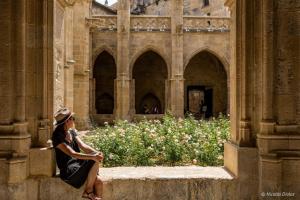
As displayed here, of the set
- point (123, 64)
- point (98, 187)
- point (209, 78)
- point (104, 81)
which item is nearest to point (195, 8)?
point (209, 78)

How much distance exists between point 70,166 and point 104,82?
19.6 meters

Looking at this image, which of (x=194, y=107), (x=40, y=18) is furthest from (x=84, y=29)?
(x=194, y=107)

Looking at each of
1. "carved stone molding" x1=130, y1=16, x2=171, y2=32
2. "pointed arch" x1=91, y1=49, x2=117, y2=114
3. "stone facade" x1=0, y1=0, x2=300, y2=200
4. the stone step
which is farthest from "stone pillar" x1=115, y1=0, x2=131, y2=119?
the stone step

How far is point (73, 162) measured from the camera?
3420mm

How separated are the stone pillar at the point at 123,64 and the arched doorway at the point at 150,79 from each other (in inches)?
168

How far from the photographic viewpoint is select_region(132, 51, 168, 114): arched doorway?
23.0 m

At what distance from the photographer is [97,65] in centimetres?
2262

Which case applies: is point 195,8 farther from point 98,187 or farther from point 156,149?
point 98,187

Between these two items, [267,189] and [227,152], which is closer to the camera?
[267,189]

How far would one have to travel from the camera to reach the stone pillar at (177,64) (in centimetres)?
1867

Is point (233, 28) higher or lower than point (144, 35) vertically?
lower

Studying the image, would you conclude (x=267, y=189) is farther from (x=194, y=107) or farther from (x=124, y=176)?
(x=194, y=107)

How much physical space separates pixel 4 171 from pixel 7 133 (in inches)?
13.7

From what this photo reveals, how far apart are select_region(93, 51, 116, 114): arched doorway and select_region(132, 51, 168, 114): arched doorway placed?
5.08 feet
